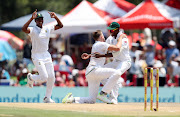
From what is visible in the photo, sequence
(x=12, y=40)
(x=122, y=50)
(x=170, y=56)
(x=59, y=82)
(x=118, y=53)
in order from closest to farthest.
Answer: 1. (x=118, y=53)
2. (x=122, y=50)
3. (x=59, y=82)
4. (x=170, y=56)
5. (x=12, y=40)

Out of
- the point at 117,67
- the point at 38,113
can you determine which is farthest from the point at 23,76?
the point at 38,113

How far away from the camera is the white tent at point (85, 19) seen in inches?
746

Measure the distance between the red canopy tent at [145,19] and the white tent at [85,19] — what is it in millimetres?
912

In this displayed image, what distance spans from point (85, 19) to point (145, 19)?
257cm

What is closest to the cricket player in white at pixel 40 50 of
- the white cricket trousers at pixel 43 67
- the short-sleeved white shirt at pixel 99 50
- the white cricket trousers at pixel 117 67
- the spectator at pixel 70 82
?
the white cricket trousers at pixel 43 67

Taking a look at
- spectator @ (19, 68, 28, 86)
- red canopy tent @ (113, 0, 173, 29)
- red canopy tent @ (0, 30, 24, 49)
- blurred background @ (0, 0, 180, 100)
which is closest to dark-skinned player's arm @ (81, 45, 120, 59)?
blurred background @ (0, 0, 180, 100)

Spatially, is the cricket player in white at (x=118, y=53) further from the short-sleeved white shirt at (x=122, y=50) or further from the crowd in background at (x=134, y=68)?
the crowd in background at (x=134, y=68)

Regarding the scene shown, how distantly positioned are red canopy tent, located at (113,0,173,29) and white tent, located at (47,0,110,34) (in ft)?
2.99

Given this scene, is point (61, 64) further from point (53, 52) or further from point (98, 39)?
point (98, 39)

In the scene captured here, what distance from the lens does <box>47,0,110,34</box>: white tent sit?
62.2ft

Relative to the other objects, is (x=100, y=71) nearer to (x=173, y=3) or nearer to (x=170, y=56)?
(x=170, y=56)

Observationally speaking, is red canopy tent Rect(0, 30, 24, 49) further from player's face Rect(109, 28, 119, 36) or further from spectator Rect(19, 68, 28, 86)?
player's face Rect(109, 28, 119, 36)

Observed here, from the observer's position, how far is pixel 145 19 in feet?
59.7

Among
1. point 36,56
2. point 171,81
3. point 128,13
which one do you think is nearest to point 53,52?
point 128,13
